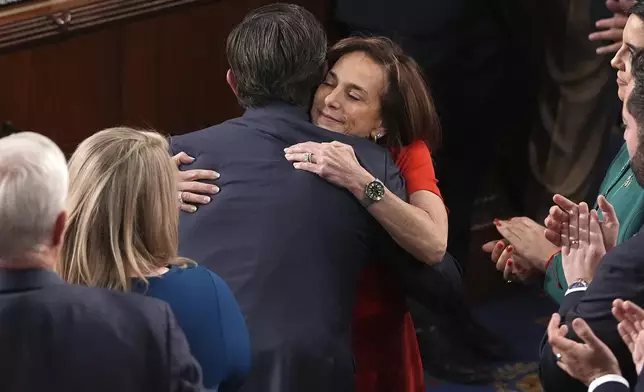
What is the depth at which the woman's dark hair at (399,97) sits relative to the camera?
2379mm

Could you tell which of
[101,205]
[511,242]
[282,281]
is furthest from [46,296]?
[511,242]

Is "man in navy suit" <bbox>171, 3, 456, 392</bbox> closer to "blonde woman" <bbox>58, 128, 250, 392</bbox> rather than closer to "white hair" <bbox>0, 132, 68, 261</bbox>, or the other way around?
"blonde woman" <bbox>58, 128, 250, 392</bbox>

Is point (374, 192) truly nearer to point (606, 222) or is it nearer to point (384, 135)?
point (384, 135)

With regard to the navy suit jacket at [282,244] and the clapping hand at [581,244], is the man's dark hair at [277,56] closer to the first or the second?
the navy suit jacket at [282,244]

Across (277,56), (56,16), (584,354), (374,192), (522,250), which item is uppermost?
(277,56)

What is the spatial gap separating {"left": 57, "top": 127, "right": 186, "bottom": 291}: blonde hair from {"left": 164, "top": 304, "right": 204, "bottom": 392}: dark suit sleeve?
0.18 m

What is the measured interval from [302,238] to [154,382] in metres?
0.60

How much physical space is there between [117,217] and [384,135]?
2.59ft

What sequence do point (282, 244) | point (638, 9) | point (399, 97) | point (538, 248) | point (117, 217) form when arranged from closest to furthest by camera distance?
1. point (117, 217)
2. point (282, 244)
3. point (638, 9)
4. point (399, 97)
5. point (538, 248)

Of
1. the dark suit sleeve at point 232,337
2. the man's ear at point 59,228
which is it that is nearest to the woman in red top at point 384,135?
the dark suit sleeve at point 232,337

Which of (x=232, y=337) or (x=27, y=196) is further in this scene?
(x=232, y=337)

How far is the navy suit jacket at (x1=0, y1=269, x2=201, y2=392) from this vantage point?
1536mm

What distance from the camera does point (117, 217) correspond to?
5.79ft

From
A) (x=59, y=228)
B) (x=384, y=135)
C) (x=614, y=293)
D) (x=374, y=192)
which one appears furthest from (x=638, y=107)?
(x=59, y=228)
